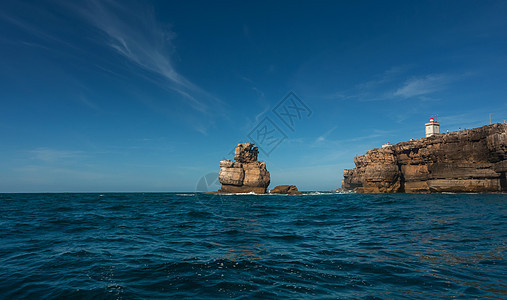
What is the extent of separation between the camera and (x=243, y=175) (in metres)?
72.5

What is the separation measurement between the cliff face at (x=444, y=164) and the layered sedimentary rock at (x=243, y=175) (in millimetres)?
29152

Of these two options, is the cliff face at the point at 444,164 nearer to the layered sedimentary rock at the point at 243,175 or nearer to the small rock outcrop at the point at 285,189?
the small rock outcrop at the point at 285,189

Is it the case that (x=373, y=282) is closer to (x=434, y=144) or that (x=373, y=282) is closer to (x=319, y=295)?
(x=319, y=295)

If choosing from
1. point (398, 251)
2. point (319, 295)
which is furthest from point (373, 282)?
point (398, 251)

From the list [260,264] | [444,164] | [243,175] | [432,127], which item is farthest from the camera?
[432,127]

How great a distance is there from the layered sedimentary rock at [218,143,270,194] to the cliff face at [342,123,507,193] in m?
29.2

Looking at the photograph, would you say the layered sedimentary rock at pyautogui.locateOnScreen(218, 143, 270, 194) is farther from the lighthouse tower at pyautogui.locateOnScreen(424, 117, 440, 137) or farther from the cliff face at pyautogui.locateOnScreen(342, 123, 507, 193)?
the lighthouse tower at pyautogui.locateOnScreen(424, 117, 440, 137)

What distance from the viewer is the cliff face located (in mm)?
46312

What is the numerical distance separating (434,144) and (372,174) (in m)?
16.0

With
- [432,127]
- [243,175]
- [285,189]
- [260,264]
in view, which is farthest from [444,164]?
[260,264]

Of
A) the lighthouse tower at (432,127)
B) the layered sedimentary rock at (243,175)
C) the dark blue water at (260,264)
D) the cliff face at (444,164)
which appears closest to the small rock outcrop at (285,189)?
the layered sedimentary rock at (243,175)

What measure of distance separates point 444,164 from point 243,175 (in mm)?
48461

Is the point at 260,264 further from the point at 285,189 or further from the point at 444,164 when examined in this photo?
the point at 285,189

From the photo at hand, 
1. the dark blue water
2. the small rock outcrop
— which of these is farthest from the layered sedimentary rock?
the dark blue water
